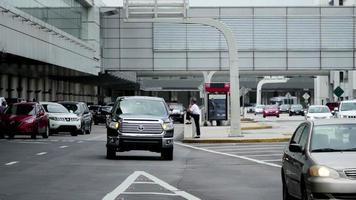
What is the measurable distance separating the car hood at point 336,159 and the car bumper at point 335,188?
0.24 metres

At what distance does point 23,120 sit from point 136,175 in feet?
53.6

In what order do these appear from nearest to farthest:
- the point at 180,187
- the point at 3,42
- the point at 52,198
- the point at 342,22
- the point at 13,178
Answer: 1. the point at 52,198
2. the point at 180,187
3. the point at 13,178
4. the point at 3,42
5. the point at 342,22

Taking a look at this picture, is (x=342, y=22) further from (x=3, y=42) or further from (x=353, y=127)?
(x=353, y=127)

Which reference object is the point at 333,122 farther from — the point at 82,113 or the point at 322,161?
the point at 82,113

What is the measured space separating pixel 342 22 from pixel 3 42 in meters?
31.2

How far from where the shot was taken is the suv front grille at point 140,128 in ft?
71.5

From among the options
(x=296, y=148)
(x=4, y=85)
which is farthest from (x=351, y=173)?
(x=4, y=85)

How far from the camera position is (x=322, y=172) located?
10422mm

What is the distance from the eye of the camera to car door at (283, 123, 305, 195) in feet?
38.2

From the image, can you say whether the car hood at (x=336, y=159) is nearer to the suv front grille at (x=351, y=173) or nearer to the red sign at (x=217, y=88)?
the suv front grille at (x=351, y=173)

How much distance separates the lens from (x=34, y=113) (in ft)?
109

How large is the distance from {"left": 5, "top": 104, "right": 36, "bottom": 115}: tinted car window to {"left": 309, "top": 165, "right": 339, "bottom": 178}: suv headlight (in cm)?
2426

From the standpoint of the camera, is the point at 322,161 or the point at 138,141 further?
the point at 138,141

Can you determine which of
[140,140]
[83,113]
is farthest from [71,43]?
[140,140]
